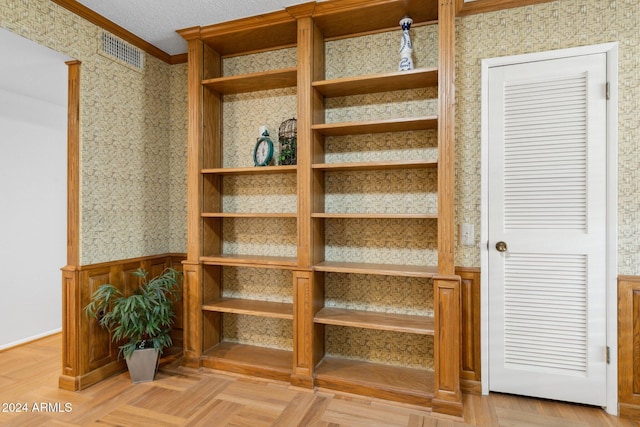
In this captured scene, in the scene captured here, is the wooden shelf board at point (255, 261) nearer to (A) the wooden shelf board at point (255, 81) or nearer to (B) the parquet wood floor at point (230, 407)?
(B) the parquet wood floor at point (230, 407)

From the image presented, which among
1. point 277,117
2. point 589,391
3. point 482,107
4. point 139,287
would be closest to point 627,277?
point 589,391

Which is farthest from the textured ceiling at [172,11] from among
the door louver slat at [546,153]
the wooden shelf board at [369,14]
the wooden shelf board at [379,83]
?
the door louver slat at [546,153]

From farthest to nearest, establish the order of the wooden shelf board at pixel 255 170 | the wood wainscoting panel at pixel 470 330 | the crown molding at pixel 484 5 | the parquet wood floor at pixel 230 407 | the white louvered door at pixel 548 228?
the wooden shelf board at pixel 255 170
the wood wainscoting panel at pixel 470 330
the crown molding at pixel 484 5
the white louvered door at pixel 548 228
the parquet wood floor at pixel 230 407

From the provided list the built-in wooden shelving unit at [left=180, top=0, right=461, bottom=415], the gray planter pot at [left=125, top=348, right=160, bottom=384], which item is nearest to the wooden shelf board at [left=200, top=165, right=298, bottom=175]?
the built-in wooden shelving unit at [left=180, top=0, right=461, bottom=415]

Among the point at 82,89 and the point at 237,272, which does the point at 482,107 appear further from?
the point at 82,89

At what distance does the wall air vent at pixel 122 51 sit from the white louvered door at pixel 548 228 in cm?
275

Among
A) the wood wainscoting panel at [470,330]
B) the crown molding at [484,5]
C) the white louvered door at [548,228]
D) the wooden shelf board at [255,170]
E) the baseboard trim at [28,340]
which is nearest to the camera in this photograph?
the white louvered door at [548,228]

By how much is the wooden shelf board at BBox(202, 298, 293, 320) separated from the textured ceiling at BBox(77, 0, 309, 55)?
2175 mm

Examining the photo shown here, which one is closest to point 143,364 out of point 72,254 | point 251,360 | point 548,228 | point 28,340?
point 251,360

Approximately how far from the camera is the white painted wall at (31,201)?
3.33 m

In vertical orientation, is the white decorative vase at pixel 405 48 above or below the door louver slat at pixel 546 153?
above

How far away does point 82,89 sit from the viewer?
8.15ft

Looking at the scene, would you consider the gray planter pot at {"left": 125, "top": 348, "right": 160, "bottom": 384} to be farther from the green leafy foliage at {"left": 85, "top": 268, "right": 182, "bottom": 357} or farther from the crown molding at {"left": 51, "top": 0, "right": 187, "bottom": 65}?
the crown molding at {"left": 51, "top": 0, "right": 187, "bottom": 65}

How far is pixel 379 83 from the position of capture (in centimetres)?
243
